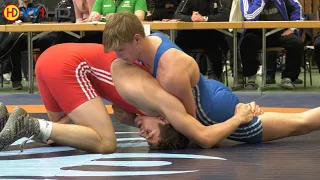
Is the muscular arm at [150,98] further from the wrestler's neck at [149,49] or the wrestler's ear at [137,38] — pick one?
the wrestler's ear at [137,38]

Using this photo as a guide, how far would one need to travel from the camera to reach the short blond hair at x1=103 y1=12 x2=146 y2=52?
3426 millimetres

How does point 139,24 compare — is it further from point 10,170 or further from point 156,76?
point 10,170

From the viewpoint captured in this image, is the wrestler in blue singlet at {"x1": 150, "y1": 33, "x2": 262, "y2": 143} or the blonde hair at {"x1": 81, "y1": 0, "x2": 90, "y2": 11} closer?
the wrestler in blue singlet at {"x1": 150, "y1": 33, "x2": 262, "y2": 143}

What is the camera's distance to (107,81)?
152 inches

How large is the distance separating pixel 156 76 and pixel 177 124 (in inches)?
10.6

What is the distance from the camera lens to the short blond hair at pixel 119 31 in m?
3.43

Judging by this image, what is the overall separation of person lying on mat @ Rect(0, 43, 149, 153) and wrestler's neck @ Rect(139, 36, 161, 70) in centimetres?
29

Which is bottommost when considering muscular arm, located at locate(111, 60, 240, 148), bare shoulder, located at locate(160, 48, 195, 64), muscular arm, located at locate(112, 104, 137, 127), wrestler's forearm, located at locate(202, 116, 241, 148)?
wrestler's forearm, located at locate(202, 116, 241, 148)

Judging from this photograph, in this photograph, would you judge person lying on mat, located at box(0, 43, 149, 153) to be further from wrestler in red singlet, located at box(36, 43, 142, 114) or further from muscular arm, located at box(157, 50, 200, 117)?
muscular arm, located at box(157, 50, 200, 117)

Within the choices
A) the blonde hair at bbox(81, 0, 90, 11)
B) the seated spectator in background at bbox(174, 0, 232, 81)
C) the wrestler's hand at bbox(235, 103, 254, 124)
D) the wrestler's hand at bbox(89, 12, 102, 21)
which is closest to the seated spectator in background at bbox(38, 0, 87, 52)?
the blonde hair at bbox(81, 0, 90, 11)

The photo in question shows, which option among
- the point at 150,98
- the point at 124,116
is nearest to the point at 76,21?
the point at 124,116

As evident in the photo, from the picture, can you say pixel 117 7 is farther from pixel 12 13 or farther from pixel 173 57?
pixel 173 57

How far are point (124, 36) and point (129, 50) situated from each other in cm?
10

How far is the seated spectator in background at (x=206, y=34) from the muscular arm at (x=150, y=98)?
4.36 meters
